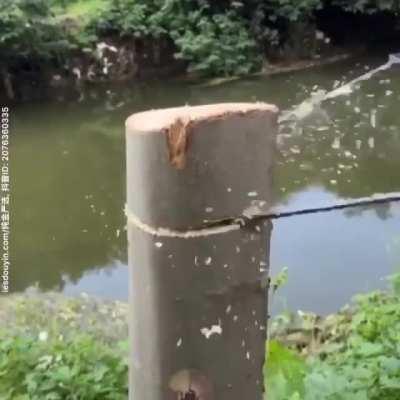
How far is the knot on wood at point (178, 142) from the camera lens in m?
0.63

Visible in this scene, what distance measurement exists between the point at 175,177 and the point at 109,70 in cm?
964

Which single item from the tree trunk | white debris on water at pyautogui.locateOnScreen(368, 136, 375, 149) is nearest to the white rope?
white debris on water at pyautogui.locateOnScreen(368, 136, 375, 149)

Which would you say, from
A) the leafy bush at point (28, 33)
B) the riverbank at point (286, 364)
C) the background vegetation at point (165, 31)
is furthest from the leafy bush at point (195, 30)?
the riverbank at point (286, 364)

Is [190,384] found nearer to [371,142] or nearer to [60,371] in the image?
[60,371]

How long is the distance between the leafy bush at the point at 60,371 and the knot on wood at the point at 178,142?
1284 mm

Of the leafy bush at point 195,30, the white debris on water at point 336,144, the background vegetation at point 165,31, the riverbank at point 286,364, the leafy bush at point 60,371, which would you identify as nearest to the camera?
the riverbank at point 286,364

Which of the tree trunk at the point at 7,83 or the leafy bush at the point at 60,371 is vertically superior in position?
the tree trunk at the point at 7,83

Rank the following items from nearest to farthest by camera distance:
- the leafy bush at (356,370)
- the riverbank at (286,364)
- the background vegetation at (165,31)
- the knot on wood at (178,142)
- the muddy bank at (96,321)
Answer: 1. the knot on wood at (178,142)
2. the leafy bush at (356,370)
3. the riverbank at (286,364)
4. the muddy bank at (96,321)
5. the background vegetation at (165,31)

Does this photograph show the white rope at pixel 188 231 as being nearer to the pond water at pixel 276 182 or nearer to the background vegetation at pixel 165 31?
the pond water at pixel 276 182

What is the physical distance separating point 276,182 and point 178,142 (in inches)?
201

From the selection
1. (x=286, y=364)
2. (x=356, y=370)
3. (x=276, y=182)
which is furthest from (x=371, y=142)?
(x=286, y=364)

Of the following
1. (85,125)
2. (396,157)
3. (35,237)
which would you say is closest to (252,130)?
(35,237)

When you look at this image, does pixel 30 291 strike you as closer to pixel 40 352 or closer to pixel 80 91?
pixel 40 352

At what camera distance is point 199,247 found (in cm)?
65
